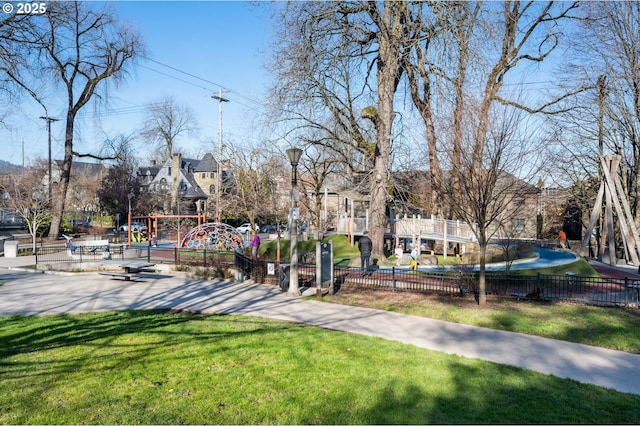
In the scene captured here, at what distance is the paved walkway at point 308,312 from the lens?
25.7ft

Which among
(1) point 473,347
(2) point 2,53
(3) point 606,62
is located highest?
(3) point 606,62

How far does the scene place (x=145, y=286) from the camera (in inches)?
625

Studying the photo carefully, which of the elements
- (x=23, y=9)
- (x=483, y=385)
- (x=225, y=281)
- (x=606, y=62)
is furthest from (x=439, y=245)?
(x=23, y=9)

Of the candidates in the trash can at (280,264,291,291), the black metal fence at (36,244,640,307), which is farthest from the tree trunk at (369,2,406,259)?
the trash can at (280,264,291,291)

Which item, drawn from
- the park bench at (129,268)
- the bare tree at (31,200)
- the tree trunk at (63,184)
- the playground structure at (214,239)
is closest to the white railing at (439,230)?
the playground structure at (214,239)

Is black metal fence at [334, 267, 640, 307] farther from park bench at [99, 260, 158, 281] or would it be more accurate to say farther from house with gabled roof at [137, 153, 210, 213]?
house with gabled roof at [137, 153, 210, 213]

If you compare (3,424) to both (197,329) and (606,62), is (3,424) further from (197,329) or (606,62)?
(606,62)

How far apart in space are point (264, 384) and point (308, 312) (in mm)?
5434

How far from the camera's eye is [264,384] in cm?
643

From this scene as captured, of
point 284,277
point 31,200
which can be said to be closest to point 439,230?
point 284,277

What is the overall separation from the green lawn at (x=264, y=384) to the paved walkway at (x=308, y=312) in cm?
76

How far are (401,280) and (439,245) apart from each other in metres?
15.4

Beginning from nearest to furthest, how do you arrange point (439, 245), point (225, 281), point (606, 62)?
point (225, 281), point (606, 62), point (439, 245)

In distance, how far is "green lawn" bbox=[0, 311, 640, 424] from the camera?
549 cm
